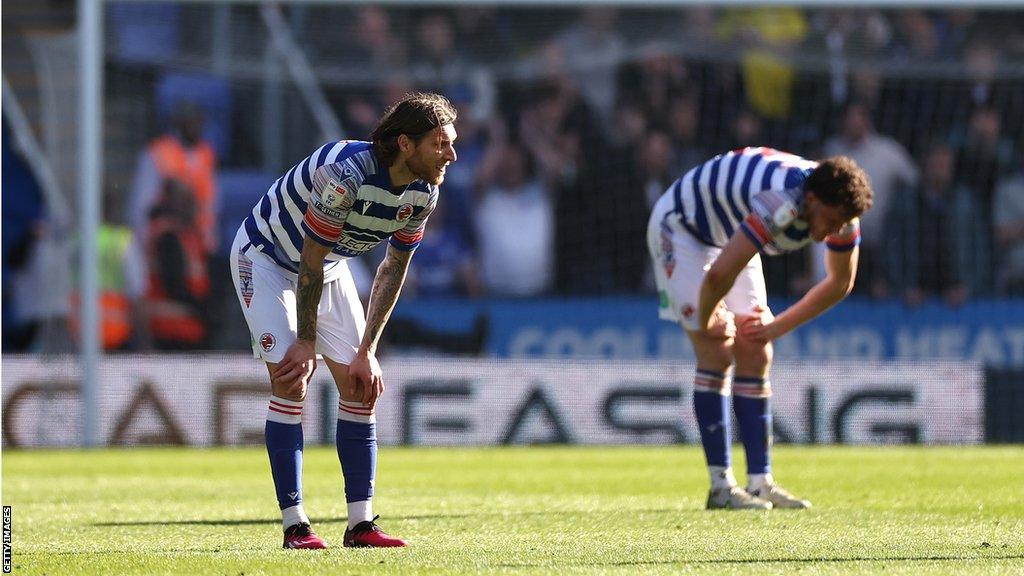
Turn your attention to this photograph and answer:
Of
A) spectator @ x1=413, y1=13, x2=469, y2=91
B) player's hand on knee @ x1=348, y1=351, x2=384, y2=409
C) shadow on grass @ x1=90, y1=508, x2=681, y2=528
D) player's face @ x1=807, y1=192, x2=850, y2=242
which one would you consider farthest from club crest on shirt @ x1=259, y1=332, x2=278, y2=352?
spectator @ x1=413, y1=13, x2=469, y2=91

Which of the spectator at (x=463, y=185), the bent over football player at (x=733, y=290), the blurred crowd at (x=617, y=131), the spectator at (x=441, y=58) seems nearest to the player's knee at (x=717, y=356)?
the bent over football player at (x=733, y=290)

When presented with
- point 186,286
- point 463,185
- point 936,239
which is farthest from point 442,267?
point 936,239

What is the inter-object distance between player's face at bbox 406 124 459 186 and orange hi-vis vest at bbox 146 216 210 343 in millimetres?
11152

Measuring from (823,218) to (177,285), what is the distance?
10.7 meters

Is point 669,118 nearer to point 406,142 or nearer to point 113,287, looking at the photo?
point 113,287

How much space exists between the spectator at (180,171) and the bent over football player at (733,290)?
9.58 m

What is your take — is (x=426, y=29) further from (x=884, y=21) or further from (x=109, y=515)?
(x=109, y=515)

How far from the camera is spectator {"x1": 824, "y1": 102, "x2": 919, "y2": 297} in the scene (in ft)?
54.1

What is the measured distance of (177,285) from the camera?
1675 centimetres

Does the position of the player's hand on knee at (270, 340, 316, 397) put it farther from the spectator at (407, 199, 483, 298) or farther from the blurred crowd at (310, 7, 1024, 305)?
the spectator at (407, 199, 483, 298)

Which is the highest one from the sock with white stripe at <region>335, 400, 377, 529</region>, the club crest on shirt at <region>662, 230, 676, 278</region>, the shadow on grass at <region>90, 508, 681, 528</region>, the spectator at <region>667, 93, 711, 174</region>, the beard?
the spectator at <region>667, 93, 711, 174</region>

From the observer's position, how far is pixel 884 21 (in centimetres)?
1798

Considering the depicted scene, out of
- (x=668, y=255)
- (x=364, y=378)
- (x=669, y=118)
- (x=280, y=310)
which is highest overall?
(x=669, y=118)

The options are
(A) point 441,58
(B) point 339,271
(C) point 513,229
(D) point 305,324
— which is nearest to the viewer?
(D) point 305,324
